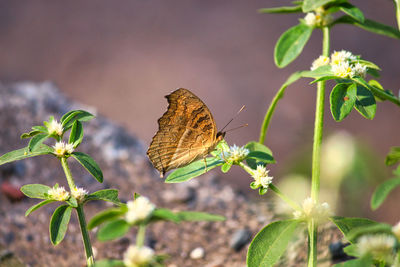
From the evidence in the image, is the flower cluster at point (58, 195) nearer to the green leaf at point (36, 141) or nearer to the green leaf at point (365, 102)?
the green leaf at point (36, 141)

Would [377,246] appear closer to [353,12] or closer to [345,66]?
[345,66]

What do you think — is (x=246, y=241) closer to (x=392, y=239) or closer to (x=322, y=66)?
(x=322, y=66)

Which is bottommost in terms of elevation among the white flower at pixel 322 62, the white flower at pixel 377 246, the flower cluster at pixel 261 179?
the white flower at pixel 377 246

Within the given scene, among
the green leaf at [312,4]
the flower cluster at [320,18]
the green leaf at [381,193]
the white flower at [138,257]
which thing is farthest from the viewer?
the flower cluster at [320,18]

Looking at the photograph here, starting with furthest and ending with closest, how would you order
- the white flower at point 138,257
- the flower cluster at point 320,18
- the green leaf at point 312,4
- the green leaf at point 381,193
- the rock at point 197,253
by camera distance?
the rock at point 197,253 < the flower cluster at point 320,18 < the green leaf at point 312,4 < the green leaf at point 381,193 < the white flower at point 138,257

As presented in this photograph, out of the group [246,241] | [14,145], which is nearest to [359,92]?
[246,241]

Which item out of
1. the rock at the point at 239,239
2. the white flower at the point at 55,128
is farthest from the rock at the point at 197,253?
the white flower at the point at 55,128
